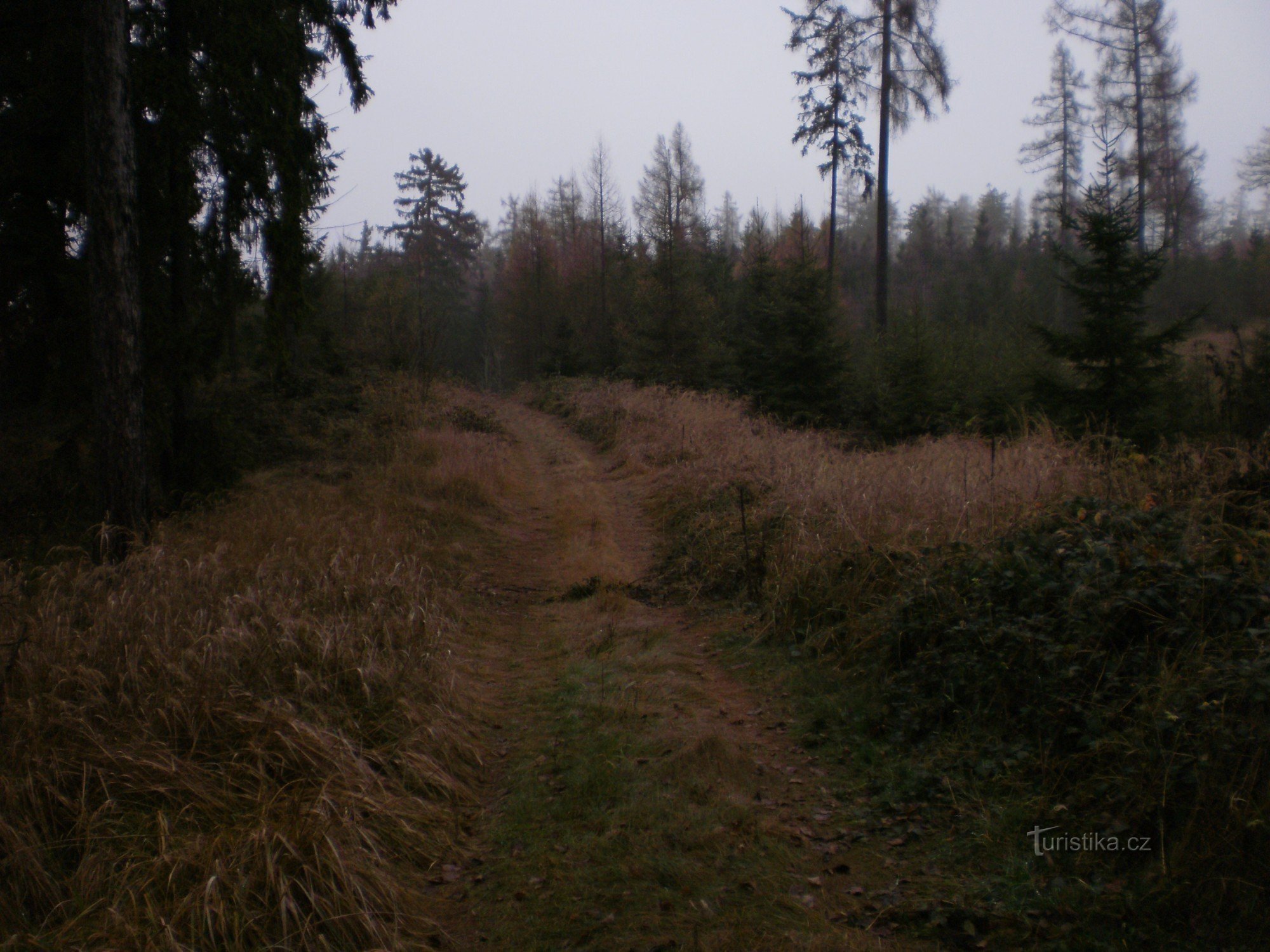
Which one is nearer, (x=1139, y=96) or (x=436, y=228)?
(x=1139, y=96)

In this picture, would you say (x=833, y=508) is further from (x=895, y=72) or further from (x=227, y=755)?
(x=895, y=72)

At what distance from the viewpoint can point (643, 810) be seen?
142 inches

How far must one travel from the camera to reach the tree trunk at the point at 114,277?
6684 millimetres

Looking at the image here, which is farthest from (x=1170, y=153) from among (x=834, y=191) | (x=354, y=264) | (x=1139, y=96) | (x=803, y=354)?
(x=354, y=264)

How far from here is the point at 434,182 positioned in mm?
46250

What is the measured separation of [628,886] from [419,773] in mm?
1337

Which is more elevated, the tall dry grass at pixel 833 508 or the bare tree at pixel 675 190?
the bare tree at pixel 675 190

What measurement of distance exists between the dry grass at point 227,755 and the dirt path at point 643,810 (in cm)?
32

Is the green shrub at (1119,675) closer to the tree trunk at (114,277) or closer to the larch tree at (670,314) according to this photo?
the tree trunk at (114,277)

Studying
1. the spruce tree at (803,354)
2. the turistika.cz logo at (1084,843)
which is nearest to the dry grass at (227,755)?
the turistika.cz logo at (1084,843)

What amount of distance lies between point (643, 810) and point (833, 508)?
382 centimetres

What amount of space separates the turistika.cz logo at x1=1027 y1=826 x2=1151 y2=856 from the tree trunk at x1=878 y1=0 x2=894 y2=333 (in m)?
16.9

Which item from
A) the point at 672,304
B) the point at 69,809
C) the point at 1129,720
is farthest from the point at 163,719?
the point at 672,304

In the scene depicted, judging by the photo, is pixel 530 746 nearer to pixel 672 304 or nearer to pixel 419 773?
pixel 419 773
